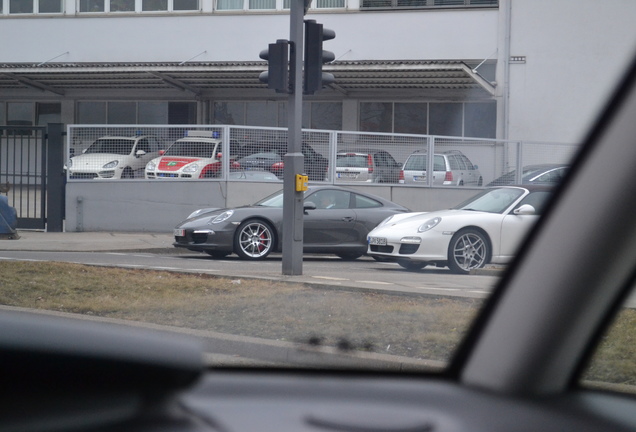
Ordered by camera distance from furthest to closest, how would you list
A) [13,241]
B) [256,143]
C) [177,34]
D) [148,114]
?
[148,114], [177,34], [256,143], [13,241]

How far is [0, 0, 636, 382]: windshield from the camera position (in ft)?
14.5

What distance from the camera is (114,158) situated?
18.4m

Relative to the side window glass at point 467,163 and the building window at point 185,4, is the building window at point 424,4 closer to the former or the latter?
the building window at point 185,4

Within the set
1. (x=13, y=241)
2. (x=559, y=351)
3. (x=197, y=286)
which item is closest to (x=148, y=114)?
(x=13, y=241)

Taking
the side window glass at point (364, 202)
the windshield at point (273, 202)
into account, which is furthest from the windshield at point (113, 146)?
the side window glass at point (364, 202)

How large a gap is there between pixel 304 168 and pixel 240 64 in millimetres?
12062

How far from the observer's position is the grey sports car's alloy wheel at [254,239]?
1339cm

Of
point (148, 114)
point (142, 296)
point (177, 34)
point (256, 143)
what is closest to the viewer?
point (142, 296)

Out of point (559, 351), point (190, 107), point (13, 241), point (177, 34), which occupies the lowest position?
point (13, 241)

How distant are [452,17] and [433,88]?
2.64 metres

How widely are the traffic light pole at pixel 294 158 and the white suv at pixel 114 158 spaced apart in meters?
8.96

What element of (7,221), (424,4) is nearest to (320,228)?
(7,221)

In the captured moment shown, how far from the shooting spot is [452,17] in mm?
28922

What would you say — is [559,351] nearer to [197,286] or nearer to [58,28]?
[197,286]
